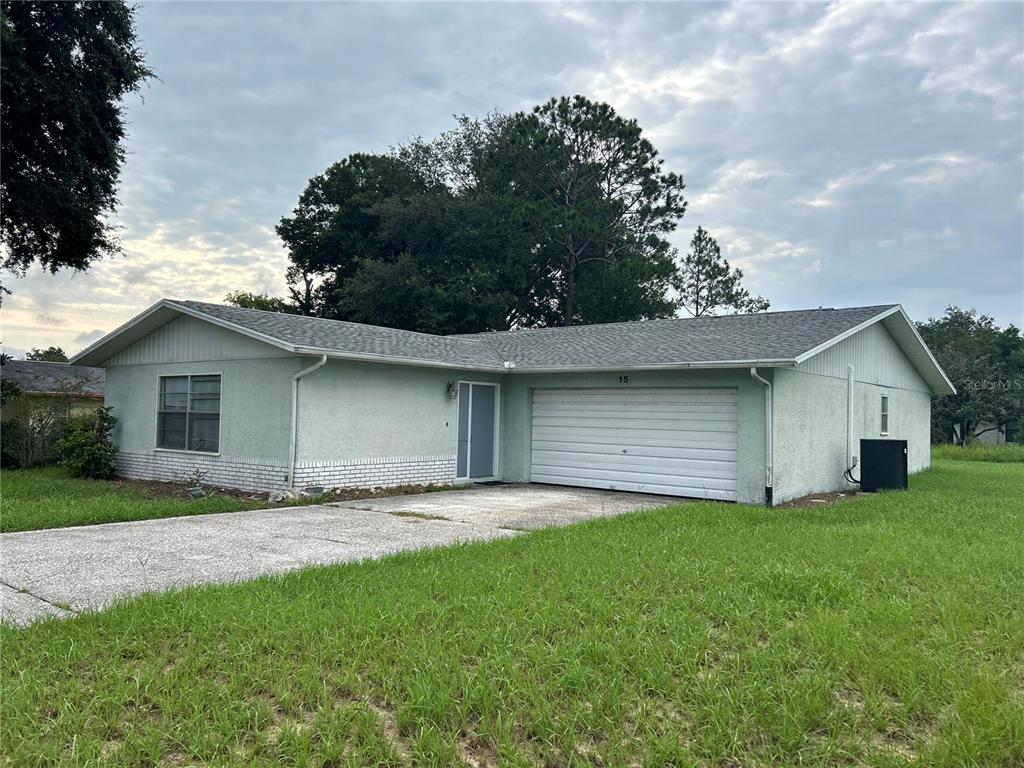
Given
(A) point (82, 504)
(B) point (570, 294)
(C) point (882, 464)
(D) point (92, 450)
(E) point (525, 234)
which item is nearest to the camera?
(A) point (82, 504)

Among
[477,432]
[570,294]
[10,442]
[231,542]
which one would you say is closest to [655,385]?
[477,432]

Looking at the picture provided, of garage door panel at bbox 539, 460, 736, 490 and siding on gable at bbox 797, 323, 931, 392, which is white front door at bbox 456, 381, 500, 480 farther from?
siding on gable at bbox 797, 323, 931, 392

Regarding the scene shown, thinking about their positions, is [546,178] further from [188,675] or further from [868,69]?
[188,675]

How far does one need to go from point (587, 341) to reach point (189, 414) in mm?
8170

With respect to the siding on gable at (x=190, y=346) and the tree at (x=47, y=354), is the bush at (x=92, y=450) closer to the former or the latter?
the siding on gable at (x=190, y=346)

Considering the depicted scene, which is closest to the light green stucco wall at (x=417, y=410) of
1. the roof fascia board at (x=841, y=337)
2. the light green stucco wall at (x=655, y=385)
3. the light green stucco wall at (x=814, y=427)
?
the light green stucco wall at (x=655, y=385)

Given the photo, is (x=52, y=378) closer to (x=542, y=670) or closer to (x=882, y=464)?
(x=542, y=670)

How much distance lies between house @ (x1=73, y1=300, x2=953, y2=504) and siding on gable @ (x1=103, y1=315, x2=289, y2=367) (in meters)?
0.04

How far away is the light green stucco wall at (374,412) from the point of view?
35.2 feet

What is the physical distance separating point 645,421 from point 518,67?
7914mm

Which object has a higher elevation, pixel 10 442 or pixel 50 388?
pixel 50 388

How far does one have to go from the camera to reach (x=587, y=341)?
14961 mm

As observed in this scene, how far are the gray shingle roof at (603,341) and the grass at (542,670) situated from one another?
604 centimetres

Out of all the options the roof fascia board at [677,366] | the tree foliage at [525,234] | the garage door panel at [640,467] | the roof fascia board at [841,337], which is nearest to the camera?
the roof fascia board at [677,366]
